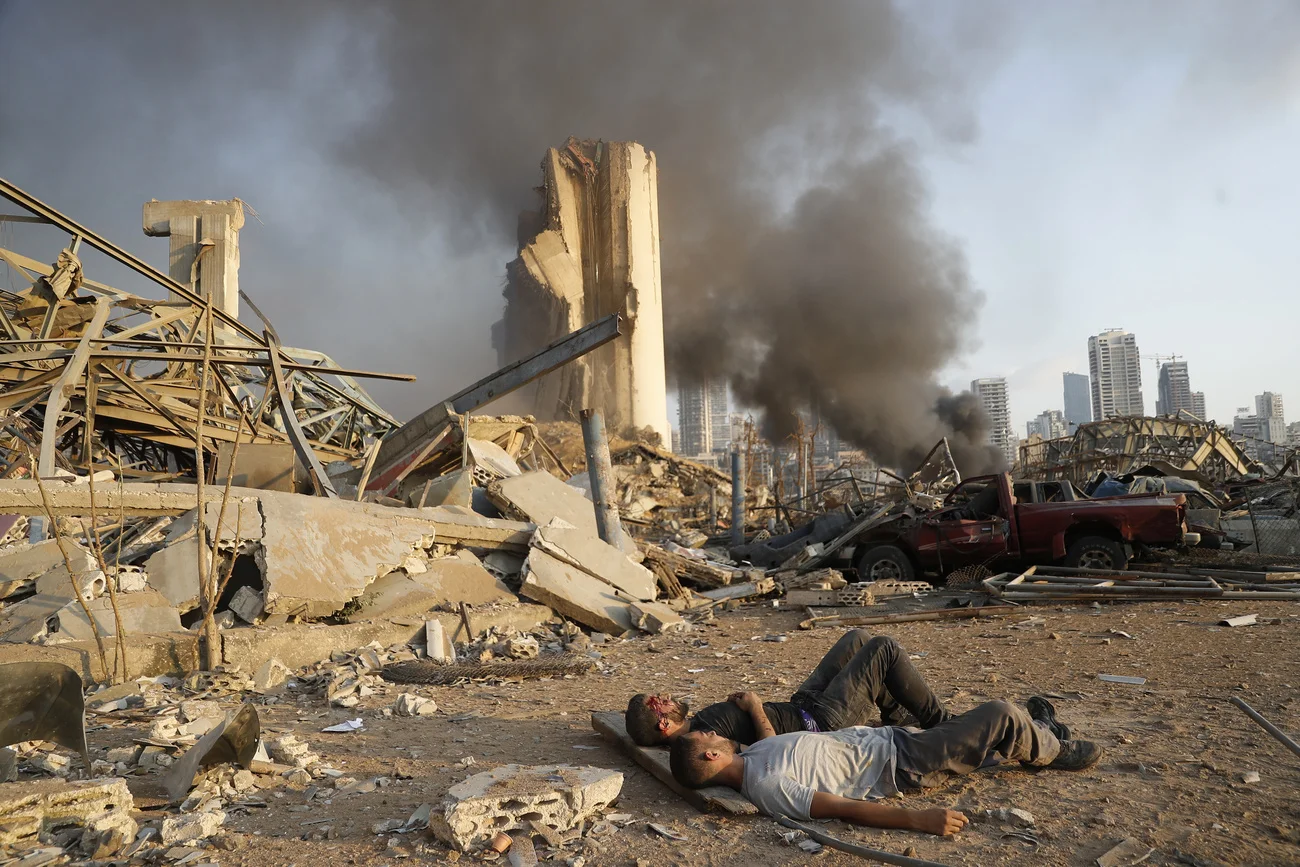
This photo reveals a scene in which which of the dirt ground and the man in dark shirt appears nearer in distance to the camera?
the dirt ground

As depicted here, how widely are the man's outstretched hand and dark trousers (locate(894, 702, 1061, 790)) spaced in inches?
13.2

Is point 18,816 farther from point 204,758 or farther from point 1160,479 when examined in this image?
point 1160,479

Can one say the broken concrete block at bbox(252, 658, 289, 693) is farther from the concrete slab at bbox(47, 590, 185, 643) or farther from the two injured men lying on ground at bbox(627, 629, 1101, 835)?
the two injured men lying on ground at bbox(627, 629, 1101, 835)

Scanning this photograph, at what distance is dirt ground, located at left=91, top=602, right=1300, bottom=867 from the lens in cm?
291

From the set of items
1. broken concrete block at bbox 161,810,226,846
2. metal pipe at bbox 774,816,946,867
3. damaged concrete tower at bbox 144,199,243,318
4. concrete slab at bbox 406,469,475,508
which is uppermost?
damaged concrete tower at bbox 144,199,243,318

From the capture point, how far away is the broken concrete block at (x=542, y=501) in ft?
31.4

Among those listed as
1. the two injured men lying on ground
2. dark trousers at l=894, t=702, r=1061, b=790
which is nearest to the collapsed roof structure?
the two injured men lying on ground

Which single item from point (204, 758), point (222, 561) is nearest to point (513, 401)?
point (222, 561)

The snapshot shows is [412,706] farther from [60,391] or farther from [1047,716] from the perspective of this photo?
[60,391]

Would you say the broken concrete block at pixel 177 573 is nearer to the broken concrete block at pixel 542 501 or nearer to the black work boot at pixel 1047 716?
the broken concrete block at pixel 542 501

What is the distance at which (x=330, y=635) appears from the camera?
659 centimetres

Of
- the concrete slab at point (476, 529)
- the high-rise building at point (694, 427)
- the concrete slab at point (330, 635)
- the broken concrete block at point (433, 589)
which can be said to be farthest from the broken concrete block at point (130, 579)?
the high-rise building at point (694, 427)

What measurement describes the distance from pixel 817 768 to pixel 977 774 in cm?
81

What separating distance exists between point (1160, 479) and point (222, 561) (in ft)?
45.5
